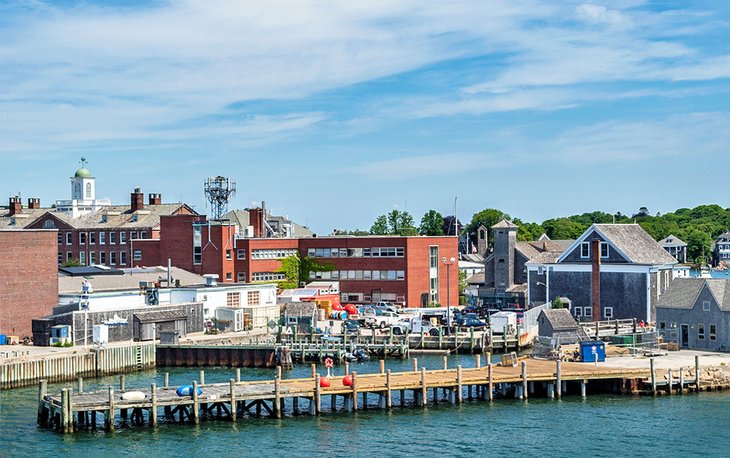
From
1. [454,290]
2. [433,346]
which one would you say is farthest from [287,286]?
[433,346]

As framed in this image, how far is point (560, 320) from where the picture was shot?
71.2 metres

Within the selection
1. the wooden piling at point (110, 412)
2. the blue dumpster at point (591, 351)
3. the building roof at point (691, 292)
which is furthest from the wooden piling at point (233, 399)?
the building roof at point (691, 292)

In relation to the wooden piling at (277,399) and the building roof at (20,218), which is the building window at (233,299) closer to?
the wooden piling at (277,399)

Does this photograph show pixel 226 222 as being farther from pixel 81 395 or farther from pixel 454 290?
pixel 81 395

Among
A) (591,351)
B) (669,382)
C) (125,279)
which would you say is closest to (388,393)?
(591,351)

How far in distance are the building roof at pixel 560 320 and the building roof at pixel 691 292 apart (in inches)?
237

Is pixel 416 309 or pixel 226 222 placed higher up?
pixel 226 222

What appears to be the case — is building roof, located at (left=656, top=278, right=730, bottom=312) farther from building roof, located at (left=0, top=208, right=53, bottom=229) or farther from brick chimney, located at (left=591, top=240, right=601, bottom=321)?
building roof, located at (left=0, top=208, right=53, bottom=229)

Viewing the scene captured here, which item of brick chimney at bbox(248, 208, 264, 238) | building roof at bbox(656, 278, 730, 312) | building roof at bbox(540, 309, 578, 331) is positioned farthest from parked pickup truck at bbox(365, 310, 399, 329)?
brick chimney at bbox(248, 208, 264, 238)

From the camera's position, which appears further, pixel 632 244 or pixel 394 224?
pixel 394 224

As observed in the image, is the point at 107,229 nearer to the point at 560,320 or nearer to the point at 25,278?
the point at 25,278

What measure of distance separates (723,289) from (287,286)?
165ft

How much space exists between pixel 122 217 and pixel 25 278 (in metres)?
54.4

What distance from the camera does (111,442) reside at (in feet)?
158
